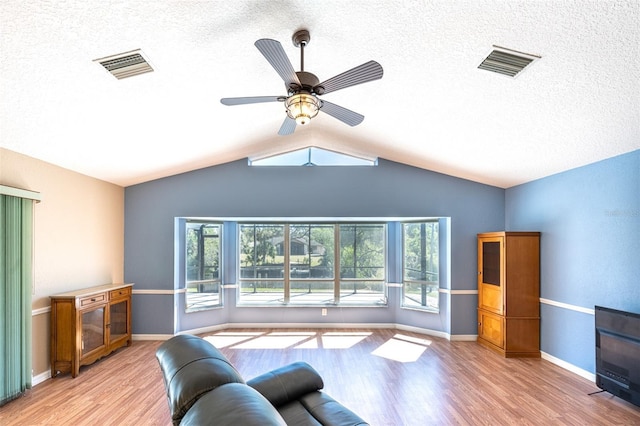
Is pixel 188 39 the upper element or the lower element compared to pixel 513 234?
upper

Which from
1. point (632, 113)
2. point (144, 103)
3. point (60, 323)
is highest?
point (144, 103)

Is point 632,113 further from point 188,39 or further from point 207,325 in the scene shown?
point 207,325

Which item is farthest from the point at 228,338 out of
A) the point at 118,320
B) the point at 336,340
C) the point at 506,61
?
the point at 506,61

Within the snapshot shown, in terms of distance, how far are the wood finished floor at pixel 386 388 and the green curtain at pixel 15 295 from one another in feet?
0.83

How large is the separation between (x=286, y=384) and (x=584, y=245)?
3.71 meters

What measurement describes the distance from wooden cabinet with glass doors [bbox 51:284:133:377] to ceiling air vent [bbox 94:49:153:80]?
8.61 feet

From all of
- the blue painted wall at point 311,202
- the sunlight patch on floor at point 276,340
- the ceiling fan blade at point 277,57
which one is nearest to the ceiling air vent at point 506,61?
the ceiling fan blade at point 277,57

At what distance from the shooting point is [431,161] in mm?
4645

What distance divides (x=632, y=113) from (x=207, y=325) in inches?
233

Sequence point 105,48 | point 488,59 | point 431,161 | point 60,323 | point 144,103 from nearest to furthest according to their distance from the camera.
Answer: point 105,48
point 488,59
point 144,103
point 60,323
point 431,161

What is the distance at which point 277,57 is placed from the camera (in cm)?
173

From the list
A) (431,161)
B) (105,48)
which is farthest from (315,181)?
(105,48)

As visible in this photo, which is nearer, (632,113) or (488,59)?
(488,59)

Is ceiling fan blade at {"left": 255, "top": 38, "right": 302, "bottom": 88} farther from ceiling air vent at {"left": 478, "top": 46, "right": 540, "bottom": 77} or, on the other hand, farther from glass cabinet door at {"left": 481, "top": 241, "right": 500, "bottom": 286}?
glass cabinet door at {"left": 481, "top": 241, "right": 500, "bottom": 286}
